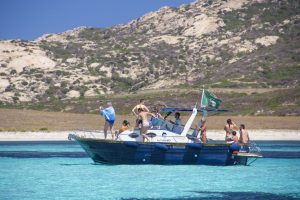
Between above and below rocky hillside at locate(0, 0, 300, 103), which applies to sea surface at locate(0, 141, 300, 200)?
below

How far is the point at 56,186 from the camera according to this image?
2634cm

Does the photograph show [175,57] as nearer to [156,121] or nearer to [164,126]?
[164,126]

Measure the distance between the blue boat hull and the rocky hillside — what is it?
78.2 meters

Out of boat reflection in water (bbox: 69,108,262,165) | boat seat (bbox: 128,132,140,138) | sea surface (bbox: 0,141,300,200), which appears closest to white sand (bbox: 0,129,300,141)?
sea surface (bbox: 0,141,300,200)

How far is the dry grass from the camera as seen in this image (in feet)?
226

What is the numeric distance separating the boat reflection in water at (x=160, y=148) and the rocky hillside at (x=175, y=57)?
78183 millimetres

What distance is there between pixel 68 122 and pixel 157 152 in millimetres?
39126

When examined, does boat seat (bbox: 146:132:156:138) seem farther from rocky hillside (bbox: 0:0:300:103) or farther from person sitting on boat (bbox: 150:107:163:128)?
rocky hillside (bbox: 0:0:300:103)

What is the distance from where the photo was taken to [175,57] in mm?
140000

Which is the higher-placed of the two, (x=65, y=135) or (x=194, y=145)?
(x=65, y=135)

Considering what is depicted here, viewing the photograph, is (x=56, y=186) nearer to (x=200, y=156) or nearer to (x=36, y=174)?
(x=36, y=174)

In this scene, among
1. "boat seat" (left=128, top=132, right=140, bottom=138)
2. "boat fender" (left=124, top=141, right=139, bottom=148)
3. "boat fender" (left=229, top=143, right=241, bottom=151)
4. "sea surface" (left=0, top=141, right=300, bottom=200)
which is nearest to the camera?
"sea surface" (left=0, top=141, right=300, bottom=200)

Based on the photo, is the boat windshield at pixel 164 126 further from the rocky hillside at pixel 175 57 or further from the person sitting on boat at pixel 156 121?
the rocky hillside at pixel 175 57

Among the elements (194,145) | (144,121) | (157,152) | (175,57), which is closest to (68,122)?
(157,152)
